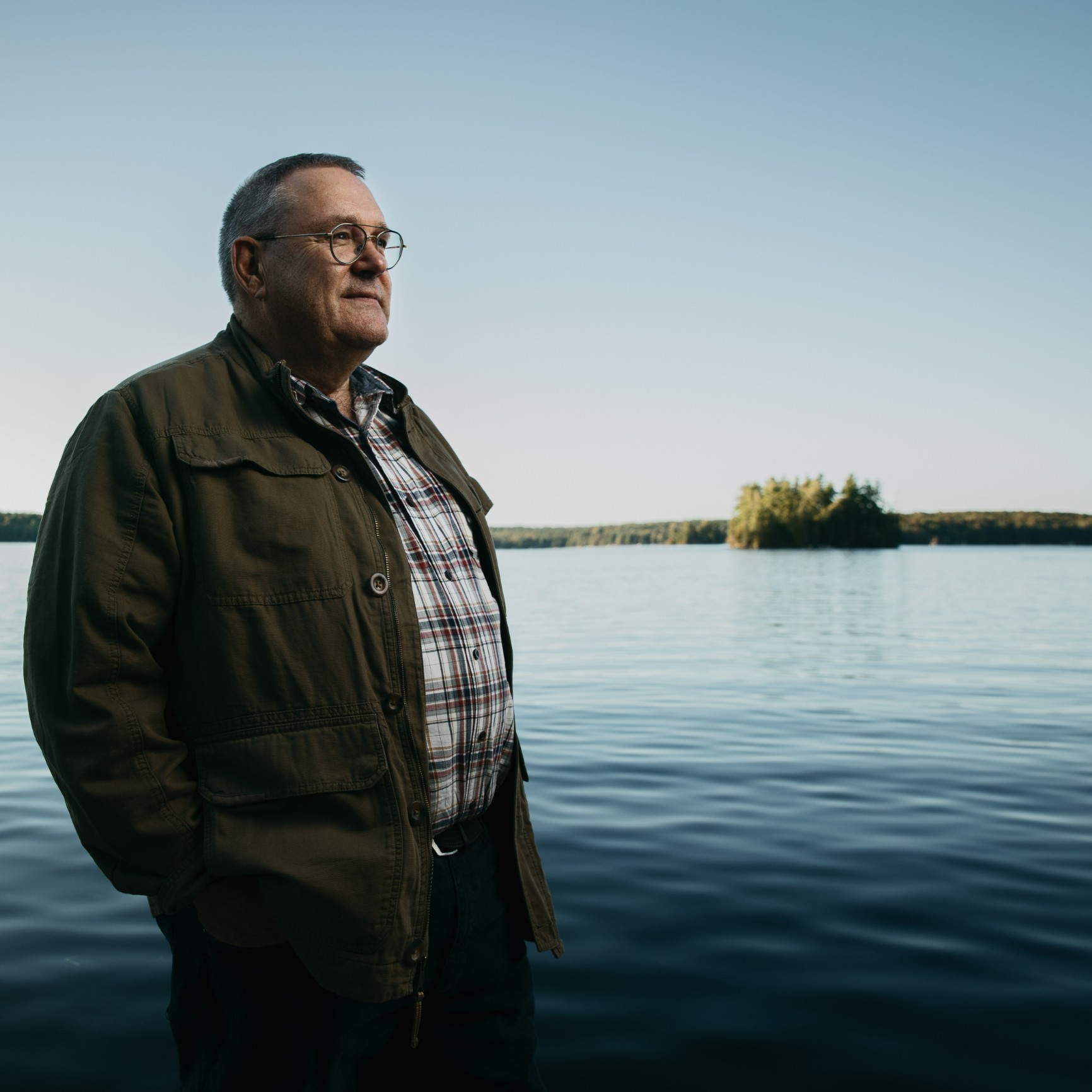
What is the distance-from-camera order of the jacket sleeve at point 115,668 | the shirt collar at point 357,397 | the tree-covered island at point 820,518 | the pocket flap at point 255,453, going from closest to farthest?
the jacket sleeve at point 115,668, the pocket flap at point 255,453, the shirt collar at point 357,397, the tree-covered island at point 820,518

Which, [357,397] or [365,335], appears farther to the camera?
Answer: [357,397]

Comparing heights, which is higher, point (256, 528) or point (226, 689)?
point (256, 528)

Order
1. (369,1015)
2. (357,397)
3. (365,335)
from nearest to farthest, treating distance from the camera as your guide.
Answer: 1. (369,1015)
2. (365,335)
3. (357,397)

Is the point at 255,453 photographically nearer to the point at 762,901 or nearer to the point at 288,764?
the point at 288,764

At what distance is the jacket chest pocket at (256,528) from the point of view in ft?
6.37

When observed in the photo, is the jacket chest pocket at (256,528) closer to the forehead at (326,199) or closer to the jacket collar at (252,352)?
the jacket collar at (252,352)

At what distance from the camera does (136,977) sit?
4.30 m

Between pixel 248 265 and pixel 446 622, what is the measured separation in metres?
1.03

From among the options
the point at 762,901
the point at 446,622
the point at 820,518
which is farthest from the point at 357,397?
the point at 820,518

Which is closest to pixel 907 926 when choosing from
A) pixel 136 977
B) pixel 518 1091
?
pixel 518 1091

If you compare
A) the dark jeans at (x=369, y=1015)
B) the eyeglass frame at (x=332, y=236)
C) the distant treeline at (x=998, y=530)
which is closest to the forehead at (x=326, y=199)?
the eyeglass frame at (x=332, y=236)

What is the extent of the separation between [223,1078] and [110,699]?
0.85 meters

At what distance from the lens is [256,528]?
6.50ft

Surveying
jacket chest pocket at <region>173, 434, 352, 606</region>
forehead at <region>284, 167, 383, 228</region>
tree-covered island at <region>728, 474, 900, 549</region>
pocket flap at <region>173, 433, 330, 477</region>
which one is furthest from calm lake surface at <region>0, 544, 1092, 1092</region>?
tree-covered island at <region>728, 474, 900, 549</region>
